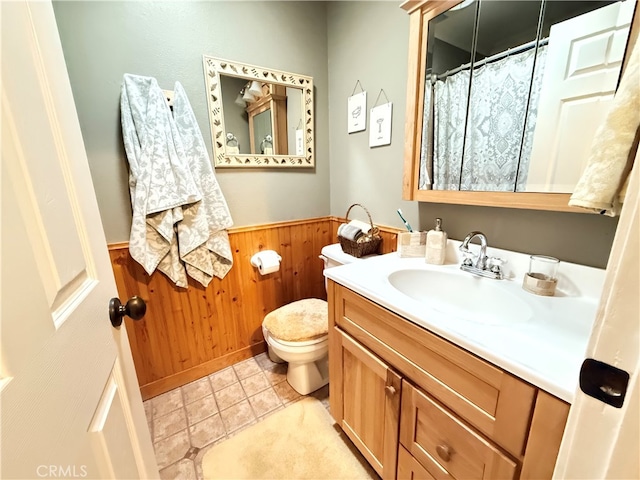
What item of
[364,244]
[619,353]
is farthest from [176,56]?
[619,353]

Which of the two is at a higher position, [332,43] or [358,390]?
[332,43]

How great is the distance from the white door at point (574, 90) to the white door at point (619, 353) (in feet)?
2.11

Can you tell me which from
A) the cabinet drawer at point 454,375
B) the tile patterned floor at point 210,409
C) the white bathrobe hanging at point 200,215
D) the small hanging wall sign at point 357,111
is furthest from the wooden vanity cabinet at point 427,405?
the small hanging wall sign at point 357,111

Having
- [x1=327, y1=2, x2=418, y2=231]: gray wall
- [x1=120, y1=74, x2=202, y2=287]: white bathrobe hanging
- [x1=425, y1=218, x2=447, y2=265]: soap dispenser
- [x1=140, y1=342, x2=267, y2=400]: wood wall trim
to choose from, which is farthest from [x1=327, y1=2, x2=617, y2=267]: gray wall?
[x1=140, y1=342, x2=267, y2=400]: wood wall trim

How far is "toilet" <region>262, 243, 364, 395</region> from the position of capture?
1.35 meters

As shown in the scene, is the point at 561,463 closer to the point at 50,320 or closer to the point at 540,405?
the point at 540,405

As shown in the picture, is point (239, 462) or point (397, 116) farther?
point (397, 116)

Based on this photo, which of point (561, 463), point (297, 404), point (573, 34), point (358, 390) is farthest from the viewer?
→ point (297, 404)

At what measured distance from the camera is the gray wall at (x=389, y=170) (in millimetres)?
854

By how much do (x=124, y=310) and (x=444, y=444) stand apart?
917 millimetres

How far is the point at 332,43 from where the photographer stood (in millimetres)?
1640

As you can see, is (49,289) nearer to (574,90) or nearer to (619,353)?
(619,353)

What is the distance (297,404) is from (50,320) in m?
1.38

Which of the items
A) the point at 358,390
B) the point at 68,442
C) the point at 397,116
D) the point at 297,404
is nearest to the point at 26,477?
the point at 68,442
